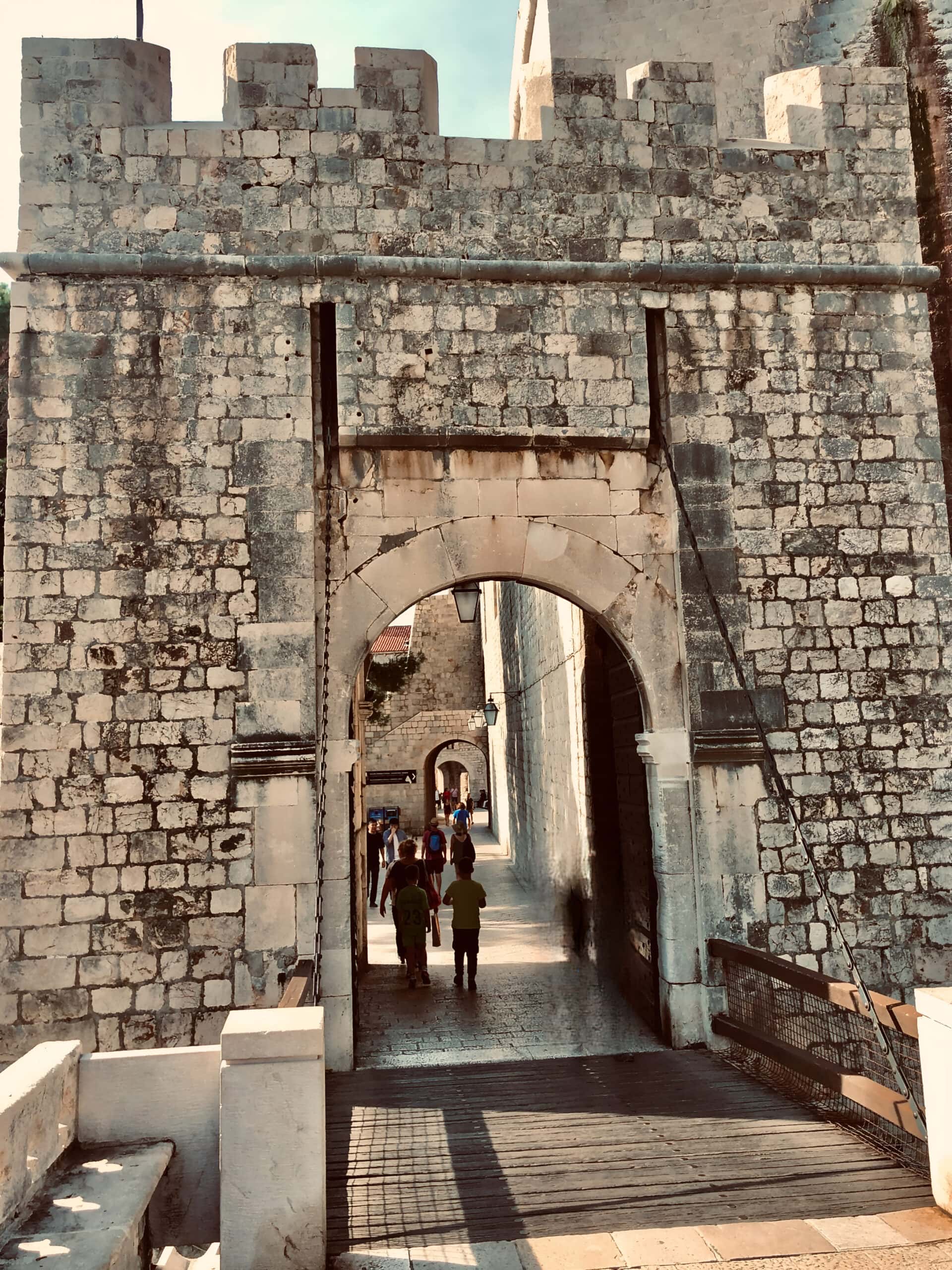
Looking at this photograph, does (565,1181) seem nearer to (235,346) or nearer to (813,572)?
(813,572)

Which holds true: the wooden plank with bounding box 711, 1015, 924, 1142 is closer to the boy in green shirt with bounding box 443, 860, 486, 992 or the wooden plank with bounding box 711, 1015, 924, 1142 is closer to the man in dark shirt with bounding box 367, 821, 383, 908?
the boy in green shirt with bounding box 443, 860, 486, 992

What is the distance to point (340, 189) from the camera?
6.09 m

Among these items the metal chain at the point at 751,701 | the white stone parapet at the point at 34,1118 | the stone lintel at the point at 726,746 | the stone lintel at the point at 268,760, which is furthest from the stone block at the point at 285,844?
the metal chain at the point at 751,701

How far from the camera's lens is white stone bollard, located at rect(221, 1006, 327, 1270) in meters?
2.99

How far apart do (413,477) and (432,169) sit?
6.86 ft

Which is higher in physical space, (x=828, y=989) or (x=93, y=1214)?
(x=828, y=989)

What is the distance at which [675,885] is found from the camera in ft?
19.5

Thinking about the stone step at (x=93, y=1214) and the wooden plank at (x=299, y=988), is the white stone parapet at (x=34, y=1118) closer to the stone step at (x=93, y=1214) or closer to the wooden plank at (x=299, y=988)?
the stone step at (x=93, y=1214)

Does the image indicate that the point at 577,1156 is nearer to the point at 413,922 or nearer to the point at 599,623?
the point at 599,623

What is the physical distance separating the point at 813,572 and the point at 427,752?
621 inches

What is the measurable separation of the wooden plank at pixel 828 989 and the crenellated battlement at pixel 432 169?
4602 millimetres

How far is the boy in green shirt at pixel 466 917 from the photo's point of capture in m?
7.26

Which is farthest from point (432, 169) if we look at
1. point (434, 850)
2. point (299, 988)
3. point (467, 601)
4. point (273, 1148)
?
point (434, 850)

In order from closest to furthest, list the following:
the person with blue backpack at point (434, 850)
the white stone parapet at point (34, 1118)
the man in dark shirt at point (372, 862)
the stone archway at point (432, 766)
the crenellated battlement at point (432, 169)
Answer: the white stone parapet at point (34, 1118)
the crenellated battlement at point (432, 169)
the person with blue backpack at point (434, 850)
the man in dark shirt at point (372, 862)
the stone archway at point (432, 766)
